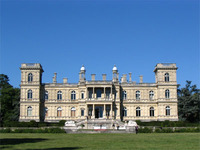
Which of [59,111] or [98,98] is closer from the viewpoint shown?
[98,98]

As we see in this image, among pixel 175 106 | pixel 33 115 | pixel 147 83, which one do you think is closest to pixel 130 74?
pixel 147 83

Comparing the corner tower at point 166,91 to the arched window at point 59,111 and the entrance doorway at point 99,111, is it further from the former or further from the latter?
the arched window at point 59,111

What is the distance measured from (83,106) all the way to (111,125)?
24.7 feet

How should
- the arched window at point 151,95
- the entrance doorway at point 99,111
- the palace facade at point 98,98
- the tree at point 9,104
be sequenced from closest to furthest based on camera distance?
the palace facade at point 98,98 < the entrance doorway at point 99,111 < the arched window at point 151,95 < the tree at point 9,104

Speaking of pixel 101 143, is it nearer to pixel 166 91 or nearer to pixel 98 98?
pixel 98 98

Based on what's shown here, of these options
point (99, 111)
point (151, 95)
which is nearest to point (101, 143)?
point (99, 111)

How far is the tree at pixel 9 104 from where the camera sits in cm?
6319

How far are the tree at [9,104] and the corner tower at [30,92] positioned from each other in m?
4.35

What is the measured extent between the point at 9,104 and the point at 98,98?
743 inches

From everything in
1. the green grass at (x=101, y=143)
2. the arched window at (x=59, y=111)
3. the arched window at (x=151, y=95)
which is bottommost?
the green grass at (x=101, y=143)

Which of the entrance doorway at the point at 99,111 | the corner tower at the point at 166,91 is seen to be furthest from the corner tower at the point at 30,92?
the corner tower at the point at 166,91

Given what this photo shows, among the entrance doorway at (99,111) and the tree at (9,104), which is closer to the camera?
the entrance doorway at (99,111)

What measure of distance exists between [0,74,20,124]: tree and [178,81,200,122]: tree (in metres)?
31.2

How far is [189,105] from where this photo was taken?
63938 mm
